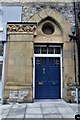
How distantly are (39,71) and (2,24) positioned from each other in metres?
3.28

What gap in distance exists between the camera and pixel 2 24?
11.6m

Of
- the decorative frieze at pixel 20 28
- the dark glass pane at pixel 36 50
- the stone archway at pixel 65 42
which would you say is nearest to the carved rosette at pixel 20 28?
the decorative frieze at pixel 20 28

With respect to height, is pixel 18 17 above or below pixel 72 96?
above

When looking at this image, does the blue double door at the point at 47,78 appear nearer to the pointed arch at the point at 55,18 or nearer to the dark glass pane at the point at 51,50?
the dark glass pane at the point at 51,50

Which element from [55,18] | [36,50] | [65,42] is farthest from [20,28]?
[65,42]

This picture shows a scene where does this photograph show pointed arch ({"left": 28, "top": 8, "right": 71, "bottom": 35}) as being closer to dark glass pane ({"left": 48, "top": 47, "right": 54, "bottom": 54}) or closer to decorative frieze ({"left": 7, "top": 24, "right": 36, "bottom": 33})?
decorative frieze ({"left": 7, "top": 24, "right": 36, "bottom": 33})

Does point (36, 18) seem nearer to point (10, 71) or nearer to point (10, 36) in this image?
point (10, 36)

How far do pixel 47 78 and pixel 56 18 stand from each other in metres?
3.36

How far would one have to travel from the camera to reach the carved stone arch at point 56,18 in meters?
11.8

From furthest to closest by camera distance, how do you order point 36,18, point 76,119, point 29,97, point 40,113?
1. point 36,18
2. point 29,97
3. point 40,113
4. point 76,119

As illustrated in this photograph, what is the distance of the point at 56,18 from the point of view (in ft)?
38.8

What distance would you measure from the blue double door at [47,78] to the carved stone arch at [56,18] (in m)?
1.67

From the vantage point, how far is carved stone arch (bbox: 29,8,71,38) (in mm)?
11773

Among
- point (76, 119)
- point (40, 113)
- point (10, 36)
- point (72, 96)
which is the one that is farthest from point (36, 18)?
point (76, 119)
